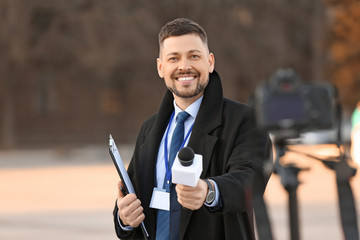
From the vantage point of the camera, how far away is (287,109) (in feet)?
4.78

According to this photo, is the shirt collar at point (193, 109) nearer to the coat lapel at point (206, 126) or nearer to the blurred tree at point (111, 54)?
the coat lapel at point (206, 126)

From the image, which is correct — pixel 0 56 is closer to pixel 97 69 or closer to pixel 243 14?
pixel 97 69

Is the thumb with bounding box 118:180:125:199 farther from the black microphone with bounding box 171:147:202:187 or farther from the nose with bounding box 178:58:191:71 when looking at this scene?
the black microphone with bounding box 171:147:202:187

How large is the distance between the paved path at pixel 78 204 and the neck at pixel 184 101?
1159 mm

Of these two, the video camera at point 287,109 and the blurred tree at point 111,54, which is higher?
the blurred tree at point 111,54

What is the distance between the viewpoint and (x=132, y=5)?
2988 centimetres

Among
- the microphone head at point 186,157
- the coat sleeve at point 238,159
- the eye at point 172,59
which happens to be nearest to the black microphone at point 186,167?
the microphone head at point 186,157

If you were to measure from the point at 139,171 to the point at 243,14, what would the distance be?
109 feet

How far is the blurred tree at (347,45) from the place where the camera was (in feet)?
122

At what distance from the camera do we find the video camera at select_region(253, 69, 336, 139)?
1.43m

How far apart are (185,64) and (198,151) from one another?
0.94 feet

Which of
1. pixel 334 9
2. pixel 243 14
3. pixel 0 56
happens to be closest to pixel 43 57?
pixel 0 56

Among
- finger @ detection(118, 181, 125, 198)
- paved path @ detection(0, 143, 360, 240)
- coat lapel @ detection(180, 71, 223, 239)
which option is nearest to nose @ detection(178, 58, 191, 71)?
coat lapel @ detection(180, 71, 223, 239)

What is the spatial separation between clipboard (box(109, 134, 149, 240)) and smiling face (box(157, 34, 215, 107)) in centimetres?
28
